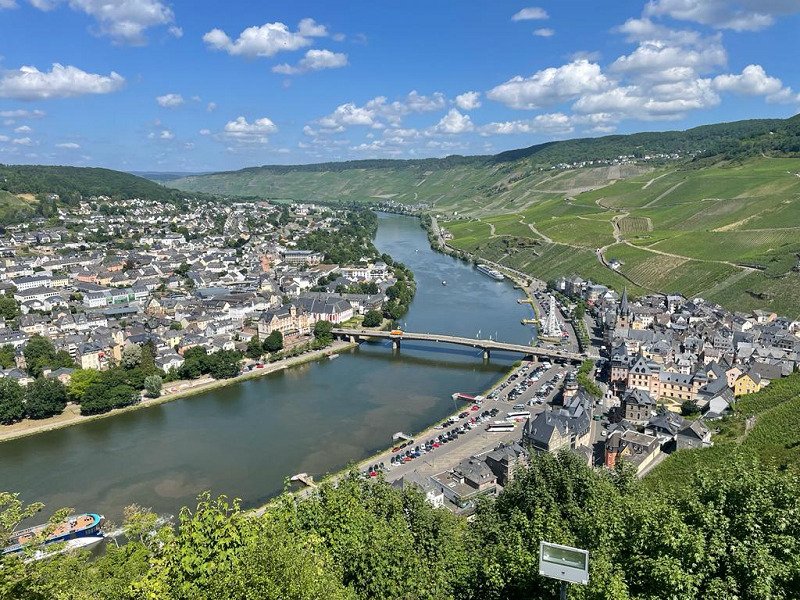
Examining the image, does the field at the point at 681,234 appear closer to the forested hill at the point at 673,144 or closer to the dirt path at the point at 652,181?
the dirt path at the point at 652,181

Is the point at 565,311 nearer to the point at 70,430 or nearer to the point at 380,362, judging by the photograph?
the point at 380,362

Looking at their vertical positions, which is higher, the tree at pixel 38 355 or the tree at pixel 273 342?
the tree at pixel 38 355

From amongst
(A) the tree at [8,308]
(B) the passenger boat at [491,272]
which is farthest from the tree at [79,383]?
(B) the passenger boat at [491,272]

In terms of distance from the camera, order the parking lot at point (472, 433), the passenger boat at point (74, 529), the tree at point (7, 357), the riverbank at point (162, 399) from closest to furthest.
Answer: the passenger boat at point (74, 529) < the parking lot at point (472, 433) < the riverbank at point (162, 399) < the tree at point (7, 357)

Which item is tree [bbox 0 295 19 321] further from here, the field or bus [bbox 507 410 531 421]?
the field

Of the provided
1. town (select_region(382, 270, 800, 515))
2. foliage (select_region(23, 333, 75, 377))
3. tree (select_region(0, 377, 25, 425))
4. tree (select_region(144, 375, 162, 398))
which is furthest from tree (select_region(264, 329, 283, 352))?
town (select_region(382, 270, 800, 515))
